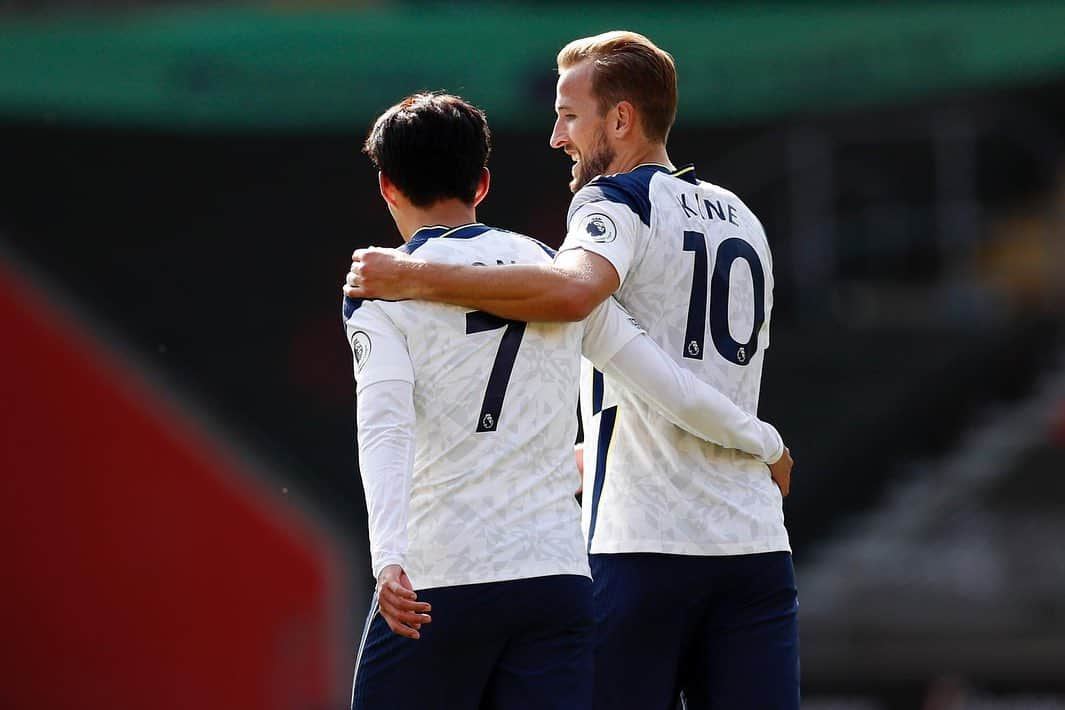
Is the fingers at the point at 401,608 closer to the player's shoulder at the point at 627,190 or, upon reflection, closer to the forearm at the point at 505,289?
the forearm at the point at 505,289

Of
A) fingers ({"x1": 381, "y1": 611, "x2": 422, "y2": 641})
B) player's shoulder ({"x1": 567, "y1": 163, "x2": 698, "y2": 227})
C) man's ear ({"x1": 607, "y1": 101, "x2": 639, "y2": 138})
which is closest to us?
fingers ({"x1": 381, "y1": 611, "x2": 422, "y2": 641})

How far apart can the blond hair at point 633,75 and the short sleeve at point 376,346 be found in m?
0.70

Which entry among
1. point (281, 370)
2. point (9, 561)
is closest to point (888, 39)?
point (281, 370)

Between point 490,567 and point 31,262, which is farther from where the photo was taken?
point 31,262

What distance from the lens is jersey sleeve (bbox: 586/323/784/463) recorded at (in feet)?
9.36

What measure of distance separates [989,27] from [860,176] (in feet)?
4.13

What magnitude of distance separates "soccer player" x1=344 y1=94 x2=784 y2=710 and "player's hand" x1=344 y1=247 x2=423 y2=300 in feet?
0.06

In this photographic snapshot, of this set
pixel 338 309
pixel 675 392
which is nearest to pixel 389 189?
pixel 675 392

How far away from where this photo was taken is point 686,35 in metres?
10.7

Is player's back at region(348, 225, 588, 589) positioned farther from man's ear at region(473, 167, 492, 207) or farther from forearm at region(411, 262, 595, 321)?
man's ear at region(473, 167, 492, 207)

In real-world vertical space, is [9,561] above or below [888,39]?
below

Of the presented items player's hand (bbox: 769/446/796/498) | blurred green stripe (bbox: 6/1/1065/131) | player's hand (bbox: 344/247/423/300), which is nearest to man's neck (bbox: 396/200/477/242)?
player's hand (bbox: 344/247/423/300)

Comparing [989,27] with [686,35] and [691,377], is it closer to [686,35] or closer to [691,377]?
[686,35]

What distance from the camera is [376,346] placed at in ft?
8.51
